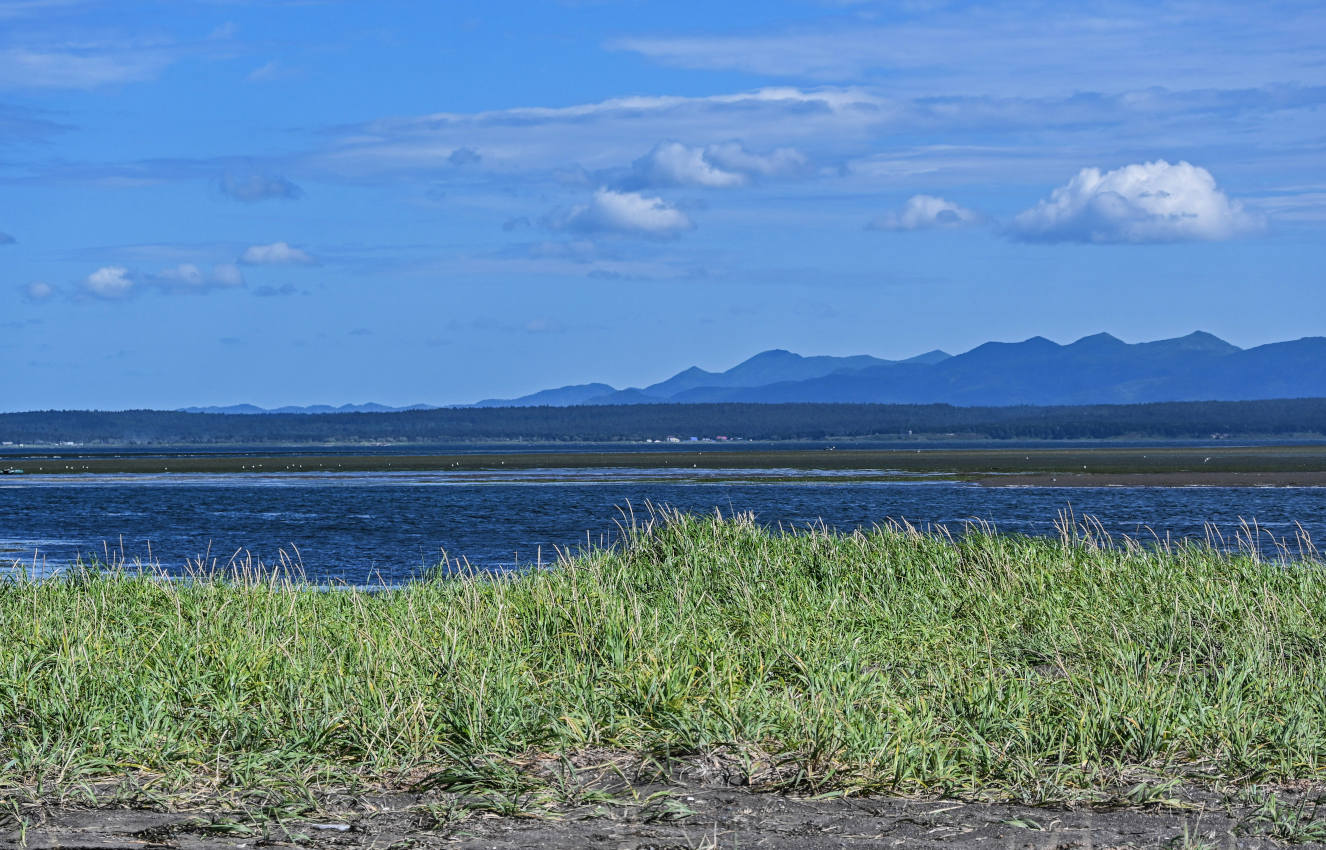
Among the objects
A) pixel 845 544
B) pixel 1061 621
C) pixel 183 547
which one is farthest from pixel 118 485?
pixel 1061 621

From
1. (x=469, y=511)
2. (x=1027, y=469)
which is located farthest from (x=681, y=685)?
(x=1027, y=469)

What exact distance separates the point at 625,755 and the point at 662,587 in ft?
29.8

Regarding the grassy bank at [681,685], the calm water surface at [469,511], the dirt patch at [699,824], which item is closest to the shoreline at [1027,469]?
the calm water surface at [469,511]

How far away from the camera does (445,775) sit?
10.3 m

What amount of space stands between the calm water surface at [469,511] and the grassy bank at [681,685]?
12533 millimetres

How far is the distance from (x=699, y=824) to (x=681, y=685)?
105 inches

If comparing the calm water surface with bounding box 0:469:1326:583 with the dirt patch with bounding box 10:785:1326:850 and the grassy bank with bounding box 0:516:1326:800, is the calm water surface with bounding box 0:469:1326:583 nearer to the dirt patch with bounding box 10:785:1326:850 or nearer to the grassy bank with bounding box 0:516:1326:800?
the grassy bank with bounding box 0:516:1326:800

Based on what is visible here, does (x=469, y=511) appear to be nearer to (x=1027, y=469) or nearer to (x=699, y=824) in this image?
(x=699, y=824)

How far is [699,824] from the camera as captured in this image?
373 inches

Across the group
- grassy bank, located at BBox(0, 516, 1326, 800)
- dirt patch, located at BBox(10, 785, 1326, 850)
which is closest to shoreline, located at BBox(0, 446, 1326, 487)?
grassy bank, located at BBox(0, 516, 1326, 800)

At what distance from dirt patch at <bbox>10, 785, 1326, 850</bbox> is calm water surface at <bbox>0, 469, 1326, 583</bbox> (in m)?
18.2

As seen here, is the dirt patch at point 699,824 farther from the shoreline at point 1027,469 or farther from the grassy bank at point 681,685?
the shoreline at point 1027,469

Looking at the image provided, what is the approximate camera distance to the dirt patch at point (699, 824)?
9055 mm

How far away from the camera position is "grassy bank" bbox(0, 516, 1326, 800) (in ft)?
34.6
